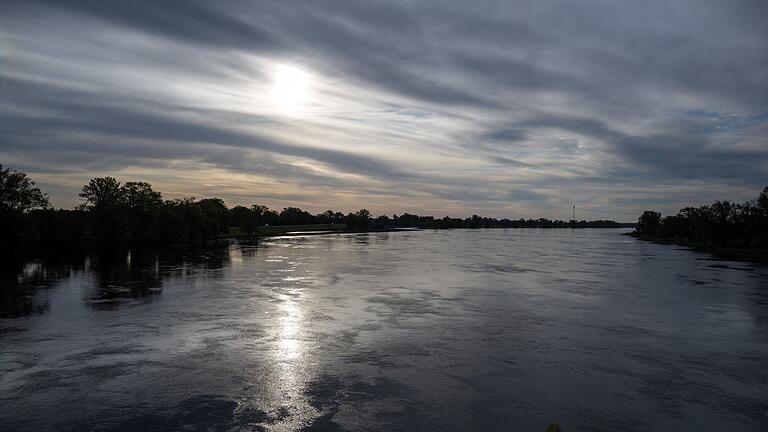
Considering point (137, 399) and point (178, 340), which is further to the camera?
point (178, 340)

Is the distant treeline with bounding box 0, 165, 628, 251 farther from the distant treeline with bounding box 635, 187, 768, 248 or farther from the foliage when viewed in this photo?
the distant treeline with bounding box 635, 187, 768, 248

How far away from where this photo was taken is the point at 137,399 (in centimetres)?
1175

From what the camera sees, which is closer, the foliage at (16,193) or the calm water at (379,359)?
the calm water at (379,359)

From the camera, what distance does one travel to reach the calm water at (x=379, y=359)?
1104 centimetres

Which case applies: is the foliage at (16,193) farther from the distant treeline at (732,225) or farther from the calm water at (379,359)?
the distant treeline at (732,225)

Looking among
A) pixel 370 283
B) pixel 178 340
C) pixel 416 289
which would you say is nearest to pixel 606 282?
pixel 416 289

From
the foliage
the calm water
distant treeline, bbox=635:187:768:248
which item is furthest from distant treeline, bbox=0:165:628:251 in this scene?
distant treeline, bbox=635:187:768:248

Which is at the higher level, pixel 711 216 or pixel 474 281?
pixel 711 216

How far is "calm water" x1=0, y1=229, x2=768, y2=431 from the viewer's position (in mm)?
11039

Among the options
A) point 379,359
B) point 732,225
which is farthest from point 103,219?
point 732,225

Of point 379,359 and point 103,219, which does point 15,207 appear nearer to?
point 103,219

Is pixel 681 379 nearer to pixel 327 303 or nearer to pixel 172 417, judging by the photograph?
pixel 172 417

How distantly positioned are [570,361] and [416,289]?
16.3 m

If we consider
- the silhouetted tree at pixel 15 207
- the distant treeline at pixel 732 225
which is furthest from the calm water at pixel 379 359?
the distant treeline at pixel 732 225
